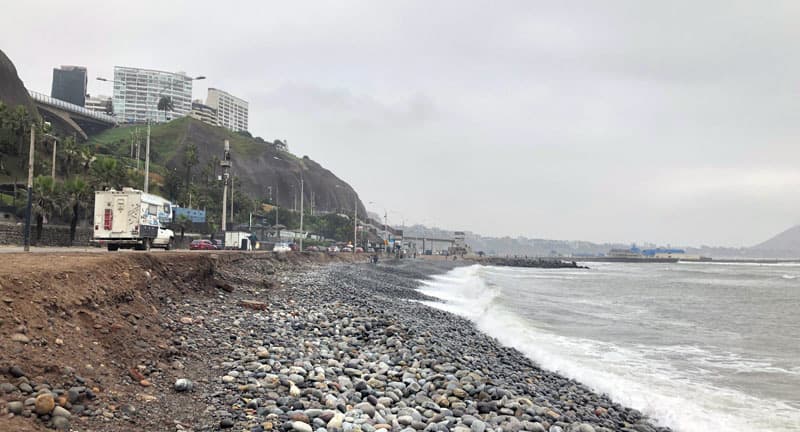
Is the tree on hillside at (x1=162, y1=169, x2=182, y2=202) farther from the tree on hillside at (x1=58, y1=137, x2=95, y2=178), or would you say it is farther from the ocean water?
the ocean water

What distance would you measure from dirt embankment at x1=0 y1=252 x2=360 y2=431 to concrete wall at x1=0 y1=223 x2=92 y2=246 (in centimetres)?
3301

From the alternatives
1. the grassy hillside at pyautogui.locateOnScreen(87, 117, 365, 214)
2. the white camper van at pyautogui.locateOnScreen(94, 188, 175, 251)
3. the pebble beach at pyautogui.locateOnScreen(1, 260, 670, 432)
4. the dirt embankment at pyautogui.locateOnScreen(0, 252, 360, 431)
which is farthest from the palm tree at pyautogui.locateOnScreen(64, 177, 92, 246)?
the grassy hillside at pyautogui.locateOnScreen(87, 117, 365, 214)

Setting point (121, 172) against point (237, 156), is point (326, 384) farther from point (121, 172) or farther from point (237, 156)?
point (237, 156)

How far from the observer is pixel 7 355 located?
21.6ft

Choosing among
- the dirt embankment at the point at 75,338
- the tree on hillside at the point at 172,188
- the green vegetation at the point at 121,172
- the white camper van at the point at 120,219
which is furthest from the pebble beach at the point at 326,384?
the tree on hillside at the point at 172,188

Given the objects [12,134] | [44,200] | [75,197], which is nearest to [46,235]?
[75,197]

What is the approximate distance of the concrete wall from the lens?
128 feet

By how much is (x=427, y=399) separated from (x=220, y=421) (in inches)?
143

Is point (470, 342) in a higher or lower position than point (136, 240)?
lower

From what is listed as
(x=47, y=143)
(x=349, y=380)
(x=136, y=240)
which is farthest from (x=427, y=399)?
(x=47, y=143)

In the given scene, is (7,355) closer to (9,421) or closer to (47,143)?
(9,421)

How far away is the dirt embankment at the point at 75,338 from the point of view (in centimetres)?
641

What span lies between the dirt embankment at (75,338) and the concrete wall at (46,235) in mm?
33014

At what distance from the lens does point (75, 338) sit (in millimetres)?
8031
